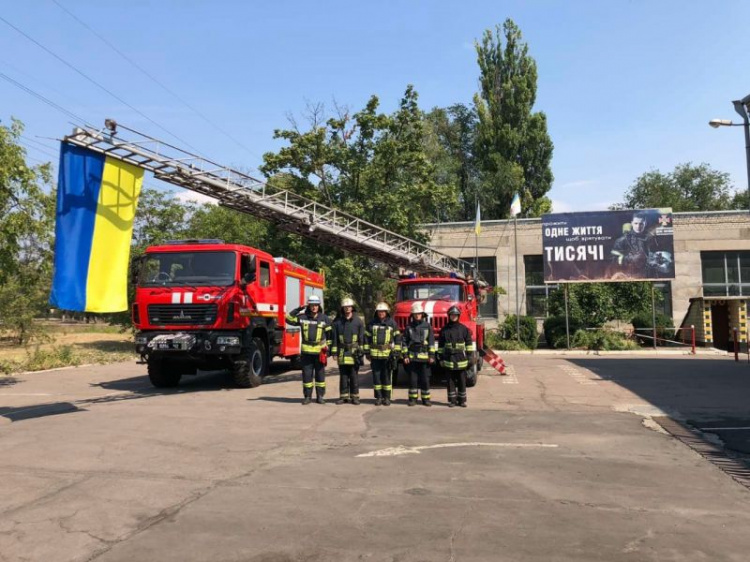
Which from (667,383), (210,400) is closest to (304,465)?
(210,400)

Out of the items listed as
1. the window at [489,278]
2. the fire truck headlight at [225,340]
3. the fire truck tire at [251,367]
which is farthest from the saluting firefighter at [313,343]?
the window at [489,278]

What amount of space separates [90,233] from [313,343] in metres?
4.33

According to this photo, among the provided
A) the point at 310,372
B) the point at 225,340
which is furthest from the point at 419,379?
the point at 225,340

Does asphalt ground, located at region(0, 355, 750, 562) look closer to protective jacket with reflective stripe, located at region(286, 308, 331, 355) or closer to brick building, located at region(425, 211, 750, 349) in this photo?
protective jacket with reflective stripe, located at region(286, 308, 331, 355)

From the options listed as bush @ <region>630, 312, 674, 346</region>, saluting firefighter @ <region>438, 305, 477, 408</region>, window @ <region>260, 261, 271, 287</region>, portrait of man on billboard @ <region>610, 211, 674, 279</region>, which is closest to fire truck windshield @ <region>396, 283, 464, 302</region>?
saluting firefighter @ <region>438, 305, 477, 408</region>

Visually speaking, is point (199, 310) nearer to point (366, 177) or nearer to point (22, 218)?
point (22, 218)

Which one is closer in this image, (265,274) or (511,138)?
(265,274)

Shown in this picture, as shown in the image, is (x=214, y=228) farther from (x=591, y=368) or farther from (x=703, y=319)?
(x=703, y=319)

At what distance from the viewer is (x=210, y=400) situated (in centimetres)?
1116

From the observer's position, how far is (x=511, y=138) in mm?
42094

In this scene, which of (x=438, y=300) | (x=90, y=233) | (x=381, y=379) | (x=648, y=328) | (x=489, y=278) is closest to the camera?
(x=90, y=233)

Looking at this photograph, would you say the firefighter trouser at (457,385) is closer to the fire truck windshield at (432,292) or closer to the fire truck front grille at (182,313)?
the fire truck windshield at (432,292)

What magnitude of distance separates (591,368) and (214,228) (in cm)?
2041

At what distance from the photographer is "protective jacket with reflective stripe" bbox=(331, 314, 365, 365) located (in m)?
10.6
